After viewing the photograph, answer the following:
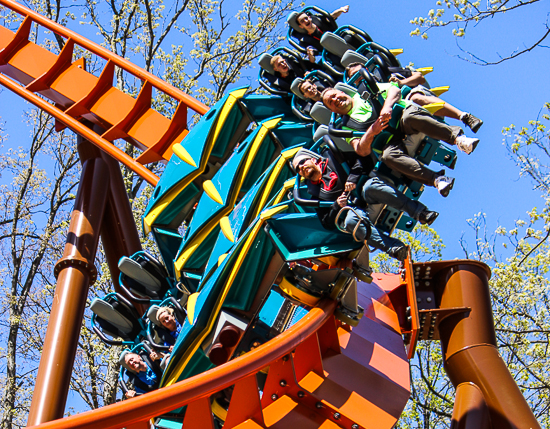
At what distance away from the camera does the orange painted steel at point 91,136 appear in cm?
663

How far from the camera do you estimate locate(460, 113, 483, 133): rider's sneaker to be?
377cm

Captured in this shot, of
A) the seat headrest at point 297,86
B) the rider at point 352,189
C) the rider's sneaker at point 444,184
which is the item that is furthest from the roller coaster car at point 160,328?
the rider's sneaker at point 444,184

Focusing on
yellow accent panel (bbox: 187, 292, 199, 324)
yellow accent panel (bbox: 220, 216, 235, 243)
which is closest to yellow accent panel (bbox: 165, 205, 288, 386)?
yellow accent panel (bbox: 187, 292, 199, 324)

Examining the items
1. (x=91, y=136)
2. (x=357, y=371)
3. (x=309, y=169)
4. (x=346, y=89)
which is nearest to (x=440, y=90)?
(x=346, y=89)

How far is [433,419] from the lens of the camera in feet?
36.7

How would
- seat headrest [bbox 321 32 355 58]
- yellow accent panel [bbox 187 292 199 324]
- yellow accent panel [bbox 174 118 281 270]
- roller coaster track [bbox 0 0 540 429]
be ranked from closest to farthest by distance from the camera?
roller coaster track [bbox 0 0 540 429] → yellow accent panel [bbox 187 292 199 324] → yellow accent panel [bbox 174 118 281 270] → seat headrest [bbox 321 32 355 58]

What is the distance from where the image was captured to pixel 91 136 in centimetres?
688

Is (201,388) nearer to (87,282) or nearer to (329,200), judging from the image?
(329,200)

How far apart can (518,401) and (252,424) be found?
5.15ft

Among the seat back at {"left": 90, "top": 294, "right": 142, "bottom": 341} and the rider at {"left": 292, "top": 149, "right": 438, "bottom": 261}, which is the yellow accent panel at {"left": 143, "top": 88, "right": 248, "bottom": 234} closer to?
the seat back at {"left": 90, "top": 294, "right": 142, "bottom": 341}

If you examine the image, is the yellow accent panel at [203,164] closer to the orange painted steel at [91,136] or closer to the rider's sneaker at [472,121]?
the orange painted steel at [91,136]

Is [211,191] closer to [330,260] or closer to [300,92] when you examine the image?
[300,92]

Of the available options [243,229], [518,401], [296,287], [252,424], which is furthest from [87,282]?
[518,401]

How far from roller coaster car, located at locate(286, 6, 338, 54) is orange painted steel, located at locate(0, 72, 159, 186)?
1982 mm
